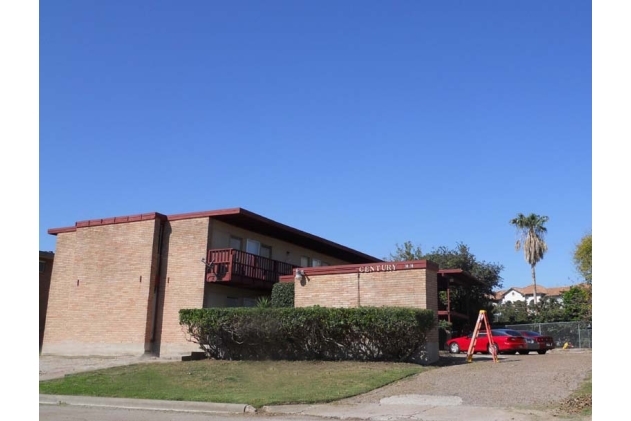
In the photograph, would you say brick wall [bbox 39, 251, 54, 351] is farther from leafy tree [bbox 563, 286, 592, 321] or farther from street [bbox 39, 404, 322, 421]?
leafy tree [bbox 563, 286, 592, 321]

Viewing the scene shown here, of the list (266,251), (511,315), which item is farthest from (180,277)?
(511,315)

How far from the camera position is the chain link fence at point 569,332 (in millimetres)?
37219

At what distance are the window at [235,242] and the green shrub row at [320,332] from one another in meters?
6.50

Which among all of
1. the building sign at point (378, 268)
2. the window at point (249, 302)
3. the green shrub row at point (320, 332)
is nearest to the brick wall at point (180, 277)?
the window at point (249, 302)

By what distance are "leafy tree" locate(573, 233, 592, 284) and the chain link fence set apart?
3.51 meters

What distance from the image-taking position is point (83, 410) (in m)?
12.8

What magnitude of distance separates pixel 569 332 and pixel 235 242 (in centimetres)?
2300

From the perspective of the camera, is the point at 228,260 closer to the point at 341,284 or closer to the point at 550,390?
the point at 341,284

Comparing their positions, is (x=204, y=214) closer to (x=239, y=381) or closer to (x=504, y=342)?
(x=239, y=381)

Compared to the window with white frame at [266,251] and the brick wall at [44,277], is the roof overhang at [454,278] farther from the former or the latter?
the brick wall at [44,277]

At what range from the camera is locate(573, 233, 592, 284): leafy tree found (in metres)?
36.4

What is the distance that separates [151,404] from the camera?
43.6 ft

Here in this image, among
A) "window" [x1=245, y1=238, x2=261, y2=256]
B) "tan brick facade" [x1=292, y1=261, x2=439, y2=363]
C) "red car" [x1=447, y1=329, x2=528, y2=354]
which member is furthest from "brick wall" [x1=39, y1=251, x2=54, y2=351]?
"red car" [x1=447, y1=329, x2=528, y2=354]
